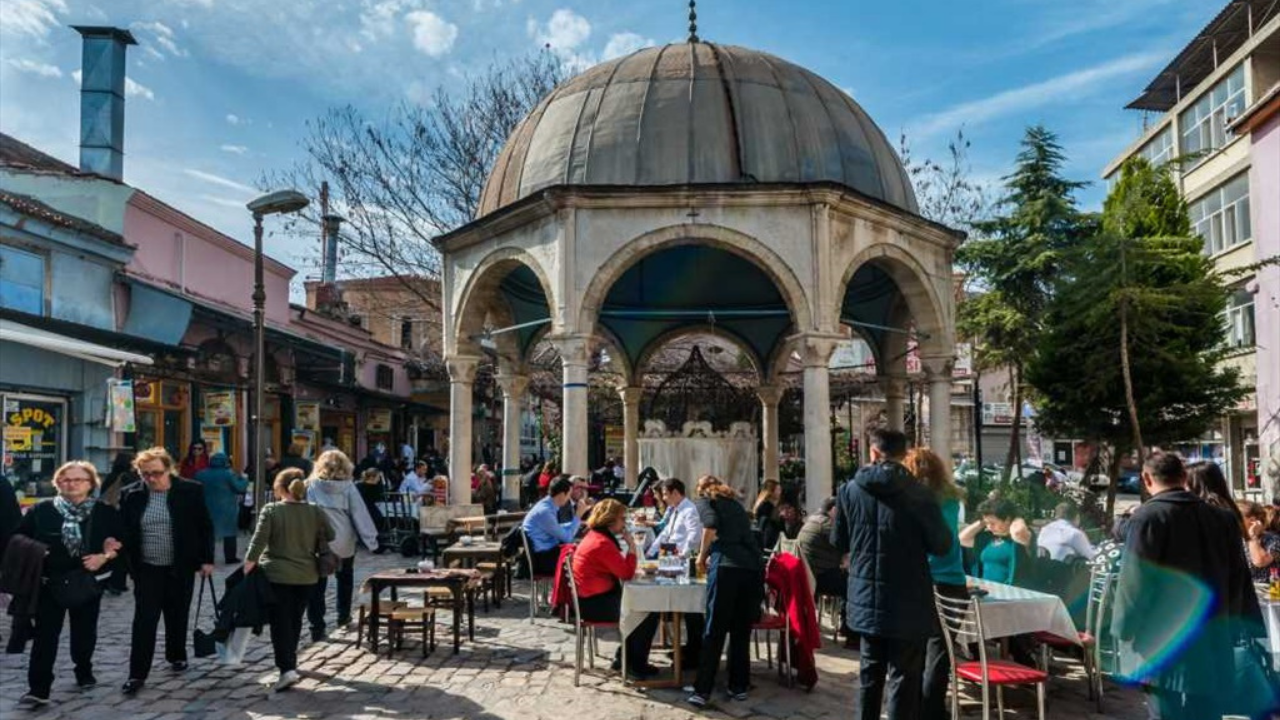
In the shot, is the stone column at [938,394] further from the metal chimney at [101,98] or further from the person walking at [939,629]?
the metal chimney at [101,98]

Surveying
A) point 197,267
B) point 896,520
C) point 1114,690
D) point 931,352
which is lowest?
point 1114,690

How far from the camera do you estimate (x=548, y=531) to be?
29.1 feet

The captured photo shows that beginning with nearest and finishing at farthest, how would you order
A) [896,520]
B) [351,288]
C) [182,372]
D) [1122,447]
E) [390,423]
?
[896,520] < [182,372] < [1122,447] < [390,423] < [351,288]

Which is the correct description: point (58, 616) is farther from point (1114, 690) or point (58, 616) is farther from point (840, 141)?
point (840, 141)

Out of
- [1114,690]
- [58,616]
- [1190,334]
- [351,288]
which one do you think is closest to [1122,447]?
[1190,334]

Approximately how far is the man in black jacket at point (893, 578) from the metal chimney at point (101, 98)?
1636cm

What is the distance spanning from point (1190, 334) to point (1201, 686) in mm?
16573

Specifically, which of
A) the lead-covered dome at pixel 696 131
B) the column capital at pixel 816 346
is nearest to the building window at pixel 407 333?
the lead-covered dome at pixel 696 131

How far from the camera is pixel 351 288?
105ft

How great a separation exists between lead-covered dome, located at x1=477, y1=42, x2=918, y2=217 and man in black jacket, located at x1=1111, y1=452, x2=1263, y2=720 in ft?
26.8

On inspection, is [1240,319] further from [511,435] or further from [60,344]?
[60,344]

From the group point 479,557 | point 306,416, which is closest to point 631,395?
point 306,416

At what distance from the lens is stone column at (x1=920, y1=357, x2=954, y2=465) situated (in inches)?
521

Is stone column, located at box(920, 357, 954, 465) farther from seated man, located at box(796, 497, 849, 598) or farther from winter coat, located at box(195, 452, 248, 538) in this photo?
winter coat, located at box(195, 452, 248, 538)
